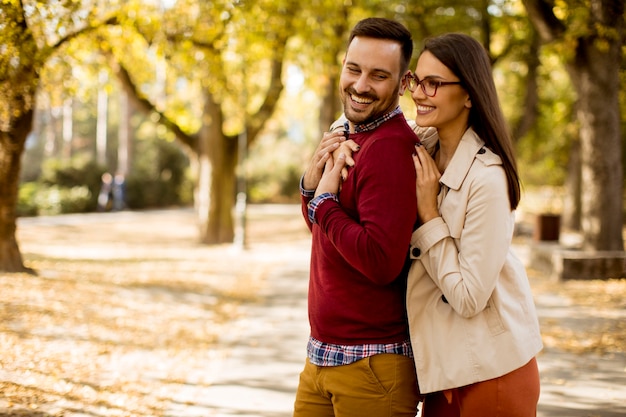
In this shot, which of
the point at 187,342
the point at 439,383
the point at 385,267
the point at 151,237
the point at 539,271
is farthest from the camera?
the point at 151,237

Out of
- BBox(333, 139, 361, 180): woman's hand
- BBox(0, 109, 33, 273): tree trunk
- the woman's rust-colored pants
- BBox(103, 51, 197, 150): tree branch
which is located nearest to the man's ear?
BBox(333, 139, 361, 180): woman's hand

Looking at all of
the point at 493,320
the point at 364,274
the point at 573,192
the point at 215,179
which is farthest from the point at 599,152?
the point at 364,274

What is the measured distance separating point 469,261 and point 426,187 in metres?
0.32

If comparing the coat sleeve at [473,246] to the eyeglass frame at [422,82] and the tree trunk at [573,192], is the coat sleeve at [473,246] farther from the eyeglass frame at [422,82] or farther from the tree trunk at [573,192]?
the tree trunk at [573,192]

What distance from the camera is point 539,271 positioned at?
1343cm

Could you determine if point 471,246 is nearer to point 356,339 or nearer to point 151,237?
point 356,339

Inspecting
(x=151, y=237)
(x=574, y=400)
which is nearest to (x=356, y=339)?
(x=574, y=400)

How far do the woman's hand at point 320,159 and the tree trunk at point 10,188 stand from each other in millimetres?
7794

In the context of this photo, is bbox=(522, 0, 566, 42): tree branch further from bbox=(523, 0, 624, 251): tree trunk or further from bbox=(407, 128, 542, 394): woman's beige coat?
bbox=(407, 128, 542, 394): woman's beige coat

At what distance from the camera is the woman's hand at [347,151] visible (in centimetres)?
268

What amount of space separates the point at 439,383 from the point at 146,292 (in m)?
9.11

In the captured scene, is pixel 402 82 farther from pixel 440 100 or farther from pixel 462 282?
pixel 462 282

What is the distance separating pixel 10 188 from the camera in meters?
10.0

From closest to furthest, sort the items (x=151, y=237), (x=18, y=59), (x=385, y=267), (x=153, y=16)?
(x=385, y=267)
(x=18, y=59)
(x=153, y=16)
(x=151, y=237)
